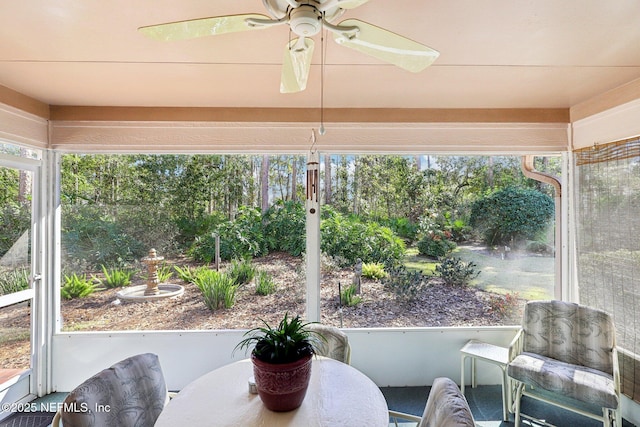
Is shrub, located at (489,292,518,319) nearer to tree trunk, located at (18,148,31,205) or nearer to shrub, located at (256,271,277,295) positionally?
shrub, located at (256,271,277,295)

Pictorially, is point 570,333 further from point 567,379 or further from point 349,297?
point 349,297

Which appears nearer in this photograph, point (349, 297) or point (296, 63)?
point (296, 63)

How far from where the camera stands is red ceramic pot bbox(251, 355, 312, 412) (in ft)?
4.29

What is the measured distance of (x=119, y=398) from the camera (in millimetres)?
1409

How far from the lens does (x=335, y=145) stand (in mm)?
2764

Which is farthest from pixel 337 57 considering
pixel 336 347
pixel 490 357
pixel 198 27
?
pixel 490 357

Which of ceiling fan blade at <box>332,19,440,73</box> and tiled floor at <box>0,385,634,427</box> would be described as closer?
ceiling fan blade at <box>332,19,440,73</box>

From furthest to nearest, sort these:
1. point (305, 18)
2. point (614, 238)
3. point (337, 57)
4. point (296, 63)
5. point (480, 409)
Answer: point (480, 409) < point (614, 238) < point (337, 57) < point (296, 63) < point (305, 18)

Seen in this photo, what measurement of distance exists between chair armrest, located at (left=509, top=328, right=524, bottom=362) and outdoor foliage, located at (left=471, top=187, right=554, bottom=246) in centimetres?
83

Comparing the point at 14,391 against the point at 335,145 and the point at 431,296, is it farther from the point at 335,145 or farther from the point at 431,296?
the point at 431,296

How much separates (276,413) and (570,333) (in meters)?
2.37

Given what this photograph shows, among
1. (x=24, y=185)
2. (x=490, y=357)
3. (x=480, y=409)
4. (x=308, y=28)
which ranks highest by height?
(x=308, y=28)

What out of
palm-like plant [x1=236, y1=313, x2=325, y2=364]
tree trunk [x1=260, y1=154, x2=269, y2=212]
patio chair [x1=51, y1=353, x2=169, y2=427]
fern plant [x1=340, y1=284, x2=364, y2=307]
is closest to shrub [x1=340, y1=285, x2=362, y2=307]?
fern plant [x1=340, y1=284, x2=364, y2=307]

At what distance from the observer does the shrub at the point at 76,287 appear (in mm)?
2777
